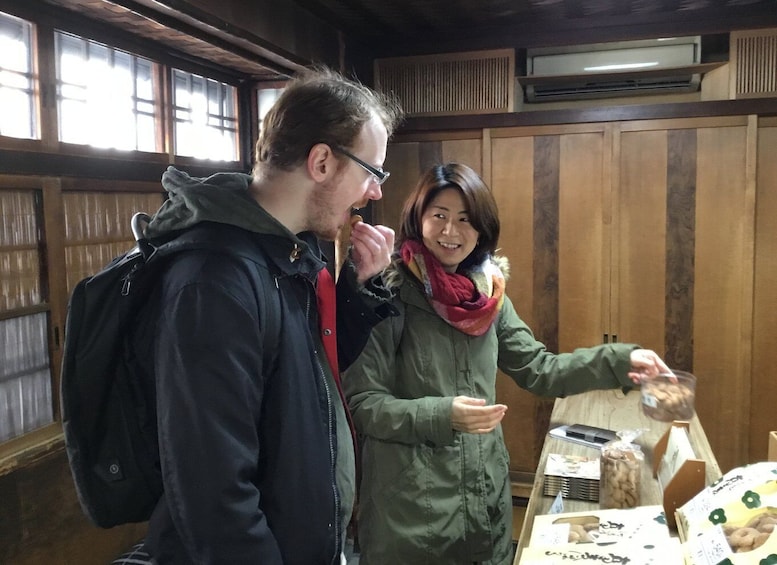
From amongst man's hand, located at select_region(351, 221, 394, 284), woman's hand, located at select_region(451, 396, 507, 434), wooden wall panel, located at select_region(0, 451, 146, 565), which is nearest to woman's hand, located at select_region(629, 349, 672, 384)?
woman's hand, located at select_region(451, 396, 507, 434)

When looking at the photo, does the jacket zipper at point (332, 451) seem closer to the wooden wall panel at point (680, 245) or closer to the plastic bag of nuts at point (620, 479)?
the plastic bag of nuts at point (620, 479)

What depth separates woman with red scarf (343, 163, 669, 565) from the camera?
1.47 meters

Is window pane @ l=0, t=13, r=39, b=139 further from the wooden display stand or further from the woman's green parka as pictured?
the wooden display stand

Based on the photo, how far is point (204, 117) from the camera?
2506 millimetres

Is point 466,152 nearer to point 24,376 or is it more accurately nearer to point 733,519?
point 24,376

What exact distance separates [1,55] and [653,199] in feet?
8.33

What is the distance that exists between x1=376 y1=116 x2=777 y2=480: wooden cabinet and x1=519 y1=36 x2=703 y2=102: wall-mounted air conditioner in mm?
176

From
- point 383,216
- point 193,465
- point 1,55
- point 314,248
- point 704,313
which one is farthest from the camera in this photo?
point 383,216

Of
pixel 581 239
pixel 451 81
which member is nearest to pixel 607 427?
pixel 581 239

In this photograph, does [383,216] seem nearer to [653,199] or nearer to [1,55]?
[653,199]

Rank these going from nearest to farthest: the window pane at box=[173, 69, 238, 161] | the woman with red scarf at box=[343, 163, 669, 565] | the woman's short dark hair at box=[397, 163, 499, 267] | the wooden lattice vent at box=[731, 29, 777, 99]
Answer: the woman with red scarf at box=[343, 163, 669, 565] < the woman's short dark hair at box=[397, 163, 499, 267] < the window pane at box=[173, 69, 238, 161] < the wooden lattice vent at box=[731, 29, 777, 99]

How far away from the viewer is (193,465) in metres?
0.85

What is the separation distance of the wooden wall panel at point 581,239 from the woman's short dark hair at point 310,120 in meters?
2.15

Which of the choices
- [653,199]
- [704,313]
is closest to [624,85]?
[653,199]
